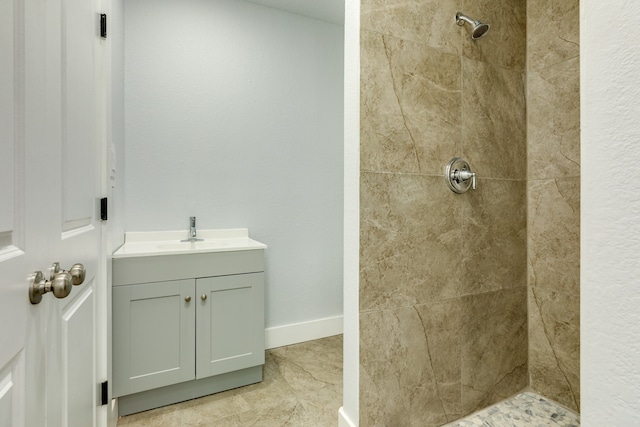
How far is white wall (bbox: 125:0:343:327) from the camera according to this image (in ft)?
6.72

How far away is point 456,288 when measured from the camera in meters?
1.45

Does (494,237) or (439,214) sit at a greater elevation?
(439,214)

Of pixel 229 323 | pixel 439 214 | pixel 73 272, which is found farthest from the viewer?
pixel 229 323

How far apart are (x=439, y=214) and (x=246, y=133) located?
1.59 m

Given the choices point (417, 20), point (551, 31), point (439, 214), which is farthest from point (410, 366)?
point (551, 31)

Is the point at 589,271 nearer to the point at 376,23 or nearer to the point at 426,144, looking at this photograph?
the point at 426,144

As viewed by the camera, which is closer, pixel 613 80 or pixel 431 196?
pixel 613 80

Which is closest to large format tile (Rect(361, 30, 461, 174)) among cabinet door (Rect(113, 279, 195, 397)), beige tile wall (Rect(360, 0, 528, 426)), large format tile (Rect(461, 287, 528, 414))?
beige tile wall (Rect(360, 0, 528, 426))

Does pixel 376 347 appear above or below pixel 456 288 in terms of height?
below

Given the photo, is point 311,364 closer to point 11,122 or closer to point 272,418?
point 272,418

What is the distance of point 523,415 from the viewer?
1.49m

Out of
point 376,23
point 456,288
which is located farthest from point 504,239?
point 376,23

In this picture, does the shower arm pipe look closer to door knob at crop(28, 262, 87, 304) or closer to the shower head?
the shower head

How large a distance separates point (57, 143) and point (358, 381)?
1.28m
